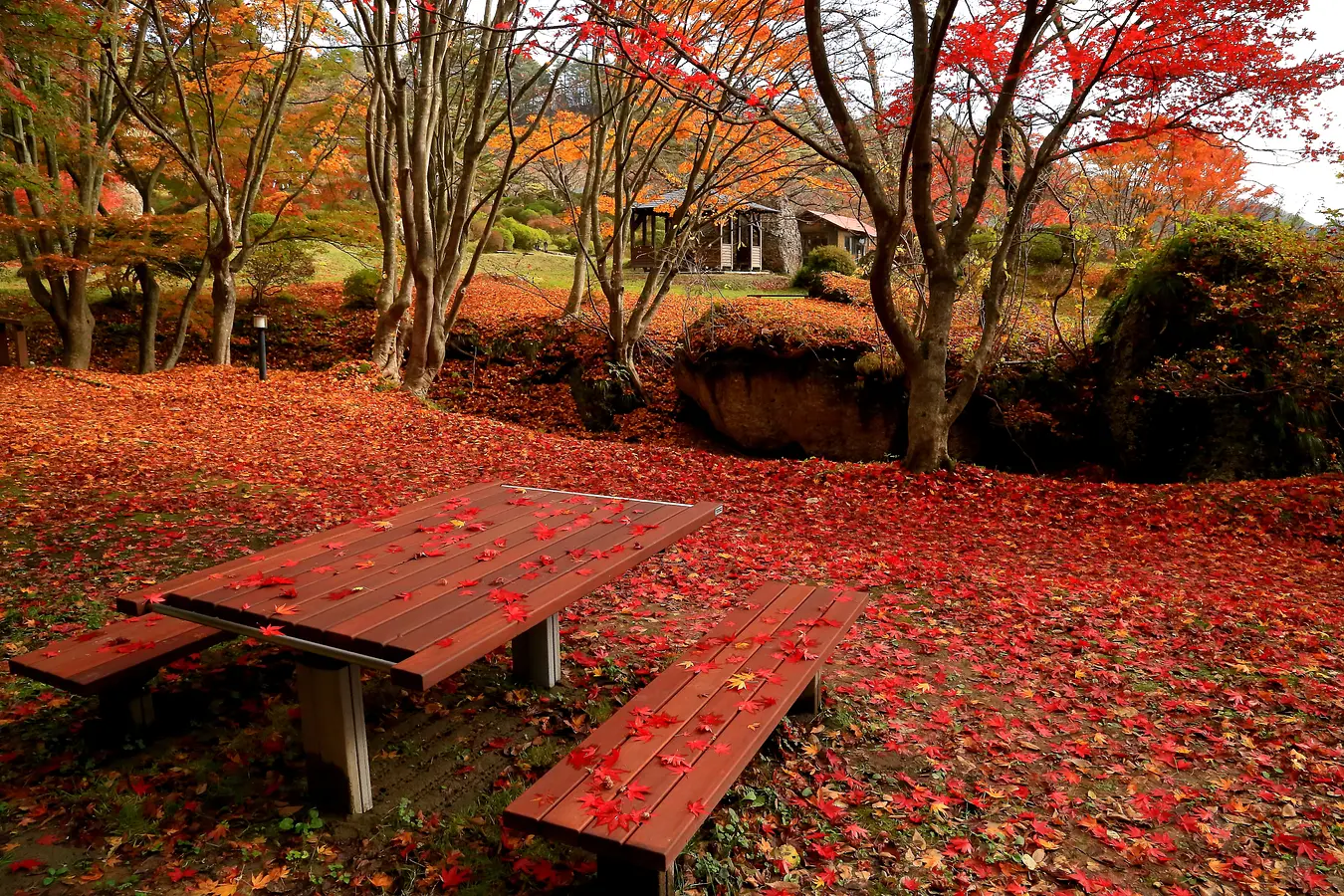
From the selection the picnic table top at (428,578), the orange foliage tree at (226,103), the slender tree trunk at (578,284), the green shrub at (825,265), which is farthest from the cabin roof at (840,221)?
the picnic table top at (428,578)

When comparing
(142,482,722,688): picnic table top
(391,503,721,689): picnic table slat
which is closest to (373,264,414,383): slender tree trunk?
(142,482,722,688): picnic table top

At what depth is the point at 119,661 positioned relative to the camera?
2748 mm

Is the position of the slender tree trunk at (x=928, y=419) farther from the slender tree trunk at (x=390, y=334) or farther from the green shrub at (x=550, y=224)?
the green shrub at (x=550, y=224)

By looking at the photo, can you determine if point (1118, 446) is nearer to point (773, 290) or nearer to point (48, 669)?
point (48, 669)

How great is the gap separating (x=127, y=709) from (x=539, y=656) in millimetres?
1563

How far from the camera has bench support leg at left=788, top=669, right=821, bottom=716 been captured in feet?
10.9

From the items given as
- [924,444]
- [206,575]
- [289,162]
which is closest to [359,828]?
[206,575]

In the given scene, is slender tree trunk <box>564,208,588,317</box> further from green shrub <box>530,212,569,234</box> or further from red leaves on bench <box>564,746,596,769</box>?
green shrub <box>530,212,569,234</box>

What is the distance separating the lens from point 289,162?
14883mm

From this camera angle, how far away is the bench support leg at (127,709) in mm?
2862

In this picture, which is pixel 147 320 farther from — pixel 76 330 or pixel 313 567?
pixel 313 567

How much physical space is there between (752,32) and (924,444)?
247 inches

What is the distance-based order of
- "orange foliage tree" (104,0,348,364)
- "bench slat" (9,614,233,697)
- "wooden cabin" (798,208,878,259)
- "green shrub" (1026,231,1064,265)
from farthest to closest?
1. "wooden cabin" (798,208,878,259)
2. "green shrub" (1026,231,1064,265)
3. "orange foliage tree" (104,0,348,364)
4. "bench slat" (9,614,233,697)

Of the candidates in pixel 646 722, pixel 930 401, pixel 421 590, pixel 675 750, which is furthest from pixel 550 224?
pixel 675 750
